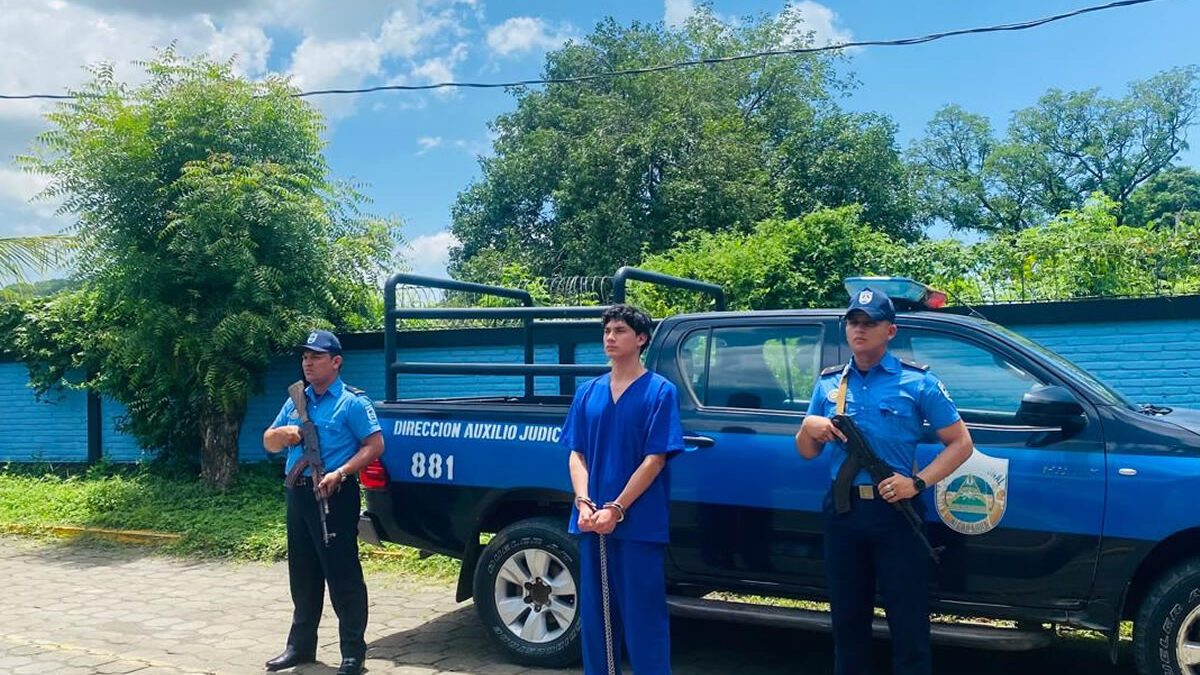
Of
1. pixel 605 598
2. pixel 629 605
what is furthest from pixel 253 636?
pixel 629 605

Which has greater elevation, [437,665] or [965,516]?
[965,516]

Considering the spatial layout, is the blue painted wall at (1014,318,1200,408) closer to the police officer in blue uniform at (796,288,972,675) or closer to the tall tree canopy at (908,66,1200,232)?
the police officer in blue uniform at (796,288,972,675)

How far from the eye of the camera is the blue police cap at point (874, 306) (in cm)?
438

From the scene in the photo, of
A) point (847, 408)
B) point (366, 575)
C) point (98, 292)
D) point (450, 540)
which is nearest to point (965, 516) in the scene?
point (847, 408)

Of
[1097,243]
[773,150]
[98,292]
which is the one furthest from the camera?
[773,150]

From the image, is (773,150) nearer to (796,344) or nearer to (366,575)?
(366,575)

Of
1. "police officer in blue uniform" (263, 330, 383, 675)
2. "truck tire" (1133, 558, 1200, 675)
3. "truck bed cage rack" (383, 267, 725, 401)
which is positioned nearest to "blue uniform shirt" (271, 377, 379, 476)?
"police officer in blue uniform" (263, 330, 383, 675)

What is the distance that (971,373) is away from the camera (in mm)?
5121

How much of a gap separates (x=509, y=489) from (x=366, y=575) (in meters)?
3.18

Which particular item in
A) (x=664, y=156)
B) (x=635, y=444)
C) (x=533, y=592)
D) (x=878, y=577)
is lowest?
(x=533, y=592)

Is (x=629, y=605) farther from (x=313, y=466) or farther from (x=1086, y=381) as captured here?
(x=1086, y=381)

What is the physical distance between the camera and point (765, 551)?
17.1 feet

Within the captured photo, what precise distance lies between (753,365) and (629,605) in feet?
5.48

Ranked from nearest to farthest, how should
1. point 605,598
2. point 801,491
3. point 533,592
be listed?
point 605,598
point 801,491
point 533,592
